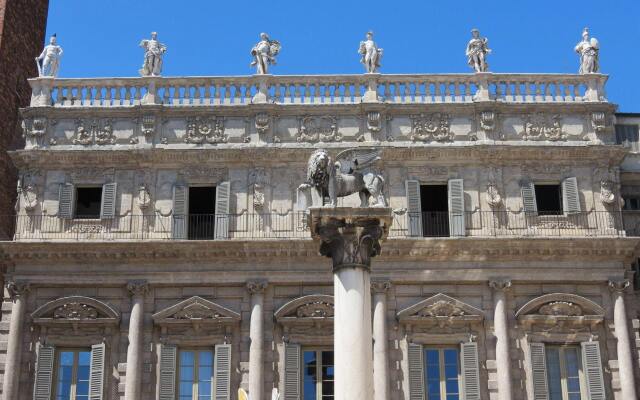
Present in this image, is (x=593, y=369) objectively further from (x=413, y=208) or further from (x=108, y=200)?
(x=108, y=200)

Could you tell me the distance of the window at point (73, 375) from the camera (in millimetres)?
29688

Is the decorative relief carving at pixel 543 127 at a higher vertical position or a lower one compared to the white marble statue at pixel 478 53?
lower

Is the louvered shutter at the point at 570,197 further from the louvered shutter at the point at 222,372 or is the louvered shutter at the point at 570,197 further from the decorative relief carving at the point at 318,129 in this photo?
the louvered shutter at the point at 222,372

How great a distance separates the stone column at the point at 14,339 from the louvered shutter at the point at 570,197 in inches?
680

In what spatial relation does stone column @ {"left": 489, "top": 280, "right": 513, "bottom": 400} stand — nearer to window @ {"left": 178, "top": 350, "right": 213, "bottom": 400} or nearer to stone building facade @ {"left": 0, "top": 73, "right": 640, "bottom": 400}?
stone building facade @ {"left": 0, "top": 73, "right": 640, "bottom": 400}

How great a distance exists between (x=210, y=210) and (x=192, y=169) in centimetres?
148

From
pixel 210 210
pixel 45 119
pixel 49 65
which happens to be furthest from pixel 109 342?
pixel 49 65

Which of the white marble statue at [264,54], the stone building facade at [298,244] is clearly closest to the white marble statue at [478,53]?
the stone building facade at [298,244]

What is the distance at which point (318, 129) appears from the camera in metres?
32.6

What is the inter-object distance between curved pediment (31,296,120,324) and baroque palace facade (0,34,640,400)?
0.22ft

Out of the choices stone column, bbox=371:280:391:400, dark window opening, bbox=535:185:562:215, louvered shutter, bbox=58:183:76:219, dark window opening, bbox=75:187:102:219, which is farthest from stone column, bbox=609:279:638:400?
louvered shutter, bbox=58:183:76:219

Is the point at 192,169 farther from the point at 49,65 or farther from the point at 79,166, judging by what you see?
the point at 49,65

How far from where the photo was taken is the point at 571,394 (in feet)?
96.6

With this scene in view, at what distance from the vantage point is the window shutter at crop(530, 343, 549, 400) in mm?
29250
